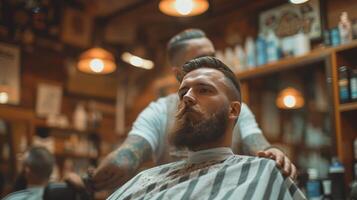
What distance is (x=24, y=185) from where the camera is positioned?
133 inches

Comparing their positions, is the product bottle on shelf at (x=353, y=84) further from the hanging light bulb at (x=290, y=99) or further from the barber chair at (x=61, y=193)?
the barber chair at (x=61, y=193)

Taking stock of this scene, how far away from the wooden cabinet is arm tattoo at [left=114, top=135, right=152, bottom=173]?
58.8 inches

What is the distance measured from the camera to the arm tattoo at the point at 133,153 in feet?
6.12

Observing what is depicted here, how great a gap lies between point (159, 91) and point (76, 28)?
1.76m

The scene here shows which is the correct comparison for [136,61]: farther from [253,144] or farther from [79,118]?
[253,144]

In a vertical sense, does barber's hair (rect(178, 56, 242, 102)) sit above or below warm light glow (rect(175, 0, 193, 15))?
below

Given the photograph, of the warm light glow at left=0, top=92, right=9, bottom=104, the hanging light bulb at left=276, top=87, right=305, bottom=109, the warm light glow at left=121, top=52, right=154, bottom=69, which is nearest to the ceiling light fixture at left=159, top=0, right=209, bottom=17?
the hanging light bulb at left=276, top=87, right=305, bottom=109

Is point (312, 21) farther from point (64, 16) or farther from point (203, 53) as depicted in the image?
point (64, 16)

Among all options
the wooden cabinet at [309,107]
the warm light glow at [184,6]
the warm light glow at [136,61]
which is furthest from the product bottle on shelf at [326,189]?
the warm light glow at [136,61]

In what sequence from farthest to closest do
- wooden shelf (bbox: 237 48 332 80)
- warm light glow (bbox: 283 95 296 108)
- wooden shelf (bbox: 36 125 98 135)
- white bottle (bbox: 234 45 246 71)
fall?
wooden shelf (bbox: 36 125 98 135) → white bottle (bbox: 234 45 246 71) → warm light glow (bbox: 283 95 296 108) → wooden shelf (bbox: 237 48 332 80)

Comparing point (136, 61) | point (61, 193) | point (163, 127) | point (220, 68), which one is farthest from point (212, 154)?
point (136, 61)

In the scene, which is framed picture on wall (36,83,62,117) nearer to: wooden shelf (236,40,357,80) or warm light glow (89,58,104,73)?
warm light glow (89,58,104,73)

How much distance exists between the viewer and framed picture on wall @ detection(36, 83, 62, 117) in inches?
201

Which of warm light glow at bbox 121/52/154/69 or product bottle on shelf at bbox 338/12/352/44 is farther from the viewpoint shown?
warm light glow at bbox 121/52/154/69
